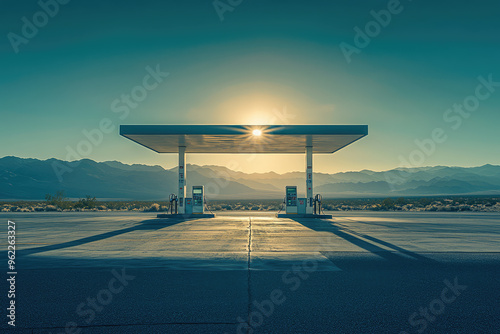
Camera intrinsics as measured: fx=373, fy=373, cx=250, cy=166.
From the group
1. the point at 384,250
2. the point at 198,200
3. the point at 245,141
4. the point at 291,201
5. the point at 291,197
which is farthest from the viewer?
the point at 291,197

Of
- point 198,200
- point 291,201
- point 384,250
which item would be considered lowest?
point 384,250

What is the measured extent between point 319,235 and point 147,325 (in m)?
10.9

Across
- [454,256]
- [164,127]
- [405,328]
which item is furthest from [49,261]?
[164,127]

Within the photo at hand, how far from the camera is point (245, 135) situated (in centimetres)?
2341

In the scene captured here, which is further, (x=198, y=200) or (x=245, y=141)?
(x=198, y=200)

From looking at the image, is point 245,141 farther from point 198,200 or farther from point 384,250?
point 384,250

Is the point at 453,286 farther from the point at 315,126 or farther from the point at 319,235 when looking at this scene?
the point at 315,126

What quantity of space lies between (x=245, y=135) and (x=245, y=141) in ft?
8.03

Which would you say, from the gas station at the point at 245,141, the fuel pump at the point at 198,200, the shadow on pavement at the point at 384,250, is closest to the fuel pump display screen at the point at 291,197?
the gas station at the point at 245,141

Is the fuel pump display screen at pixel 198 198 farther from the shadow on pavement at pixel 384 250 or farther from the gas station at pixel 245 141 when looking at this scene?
the shadow on pavement at pixel 384 250

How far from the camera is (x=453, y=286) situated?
7.12 m

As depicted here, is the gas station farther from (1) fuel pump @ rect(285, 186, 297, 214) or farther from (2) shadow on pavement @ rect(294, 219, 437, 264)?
(2) shadow on pavement @ rect(294, 219, 437, 264)

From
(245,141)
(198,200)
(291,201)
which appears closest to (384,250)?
(291,201)

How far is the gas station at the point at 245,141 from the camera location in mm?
22156
